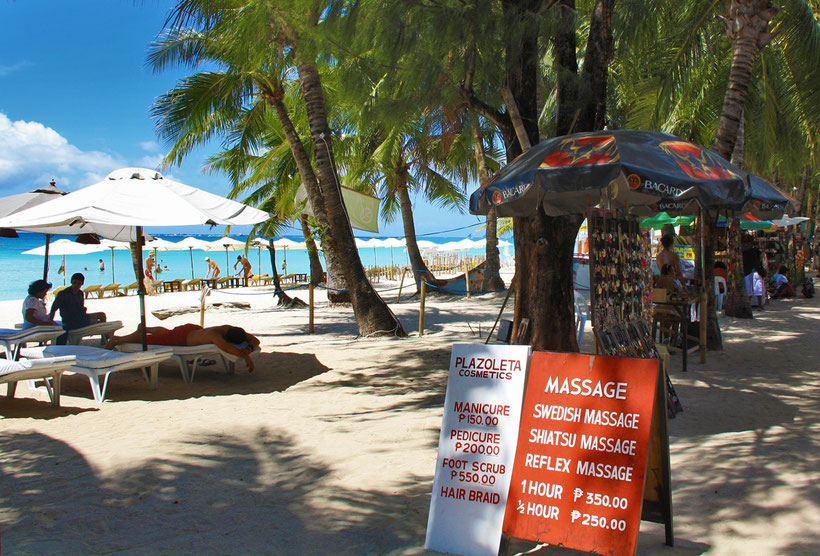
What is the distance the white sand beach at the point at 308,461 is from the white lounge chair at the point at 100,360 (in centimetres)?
26

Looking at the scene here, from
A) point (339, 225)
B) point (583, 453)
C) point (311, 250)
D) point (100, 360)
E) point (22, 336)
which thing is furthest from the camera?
point (311, 250)

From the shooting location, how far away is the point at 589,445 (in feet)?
8.59

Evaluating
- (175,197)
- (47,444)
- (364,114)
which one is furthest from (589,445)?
(175,197)

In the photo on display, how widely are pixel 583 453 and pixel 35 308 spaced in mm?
8344

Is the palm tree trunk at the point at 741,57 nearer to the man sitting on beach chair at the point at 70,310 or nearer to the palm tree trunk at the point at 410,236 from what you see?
the man sitting on beach chair at the point at 70,310

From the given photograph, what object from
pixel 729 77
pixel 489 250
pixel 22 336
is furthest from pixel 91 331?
pixel 489 250

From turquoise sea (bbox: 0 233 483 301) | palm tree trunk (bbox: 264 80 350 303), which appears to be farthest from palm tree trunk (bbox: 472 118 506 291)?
turquoise sea (bbox: 0 233 483 301)

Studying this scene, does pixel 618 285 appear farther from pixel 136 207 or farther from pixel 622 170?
pixel 136 207

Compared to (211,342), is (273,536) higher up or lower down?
lower down

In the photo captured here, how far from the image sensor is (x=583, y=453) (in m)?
2.62

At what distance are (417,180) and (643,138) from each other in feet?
65.4

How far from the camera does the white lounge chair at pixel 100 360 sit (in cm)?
585

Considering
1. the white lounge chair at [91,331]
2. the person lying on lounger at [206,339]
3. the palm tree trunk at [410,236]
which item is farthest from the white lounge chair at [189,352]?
the palm tree trunk at [410,236]

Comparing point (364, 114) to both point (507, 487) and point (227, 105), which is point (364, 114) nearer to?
point (507, 487)
